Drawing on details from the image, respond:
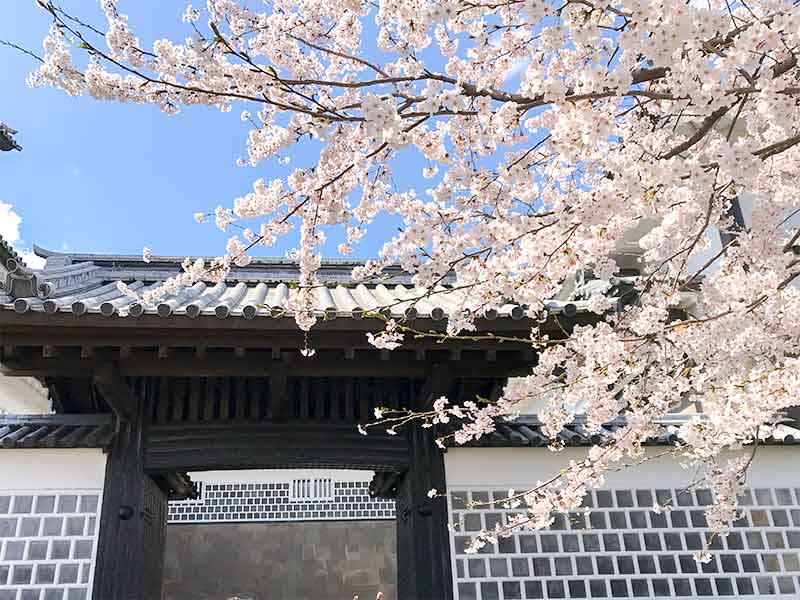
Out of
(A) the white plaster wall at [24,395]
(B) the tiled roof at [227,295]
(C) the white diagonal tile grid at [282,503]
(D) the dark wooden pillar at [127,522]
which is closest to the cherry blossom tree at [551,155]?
(B) the tiled roof at [227,295]

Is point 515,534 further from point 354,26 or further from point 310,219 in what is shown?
point 354,26

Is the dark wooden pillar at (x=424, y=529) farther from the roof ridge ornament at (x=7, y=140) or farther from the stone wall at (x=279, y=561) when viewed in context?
the stone wall at (x=279, y=561)

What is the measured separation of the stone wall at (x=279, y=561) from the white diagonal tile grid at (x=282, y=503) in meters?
0.25

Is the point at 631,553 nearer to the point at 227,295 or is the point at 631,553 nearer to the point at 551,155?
the point at 551,155

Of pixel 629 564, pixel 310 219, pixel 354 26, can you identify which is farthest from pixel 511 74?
pixel 629 564

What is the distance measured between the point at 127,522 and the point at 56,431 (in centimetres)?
71

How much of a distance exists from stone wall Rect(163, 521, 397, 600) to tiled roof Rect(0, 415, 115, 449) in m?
5.38

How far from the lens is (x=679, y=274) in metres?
3.06

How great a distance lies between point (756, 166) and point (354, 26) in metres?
1.64

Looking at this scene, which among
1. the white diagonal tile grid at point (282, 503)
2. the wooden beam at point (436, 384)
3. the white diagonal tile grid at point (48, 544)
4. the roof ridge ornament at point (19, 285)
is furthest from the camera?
the white diagonal tile grid at point (282, 503)

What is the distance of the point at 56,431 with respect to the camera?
4.12 meters

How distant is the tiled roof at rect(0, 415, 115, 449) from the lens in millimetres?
4023

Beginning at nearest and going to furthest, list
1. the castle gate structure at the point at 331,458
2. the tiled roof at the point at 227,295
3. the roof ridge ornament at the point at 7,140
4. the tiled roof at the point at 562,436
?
the tiled roof at the point at 227,295, the castle gate structure at the point at 331,458, the tiled roof at the point at 562,436, the roof ridge ornament at the point at 7,140

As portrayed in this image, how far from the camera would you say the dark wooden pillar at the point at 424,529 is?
4.07m
